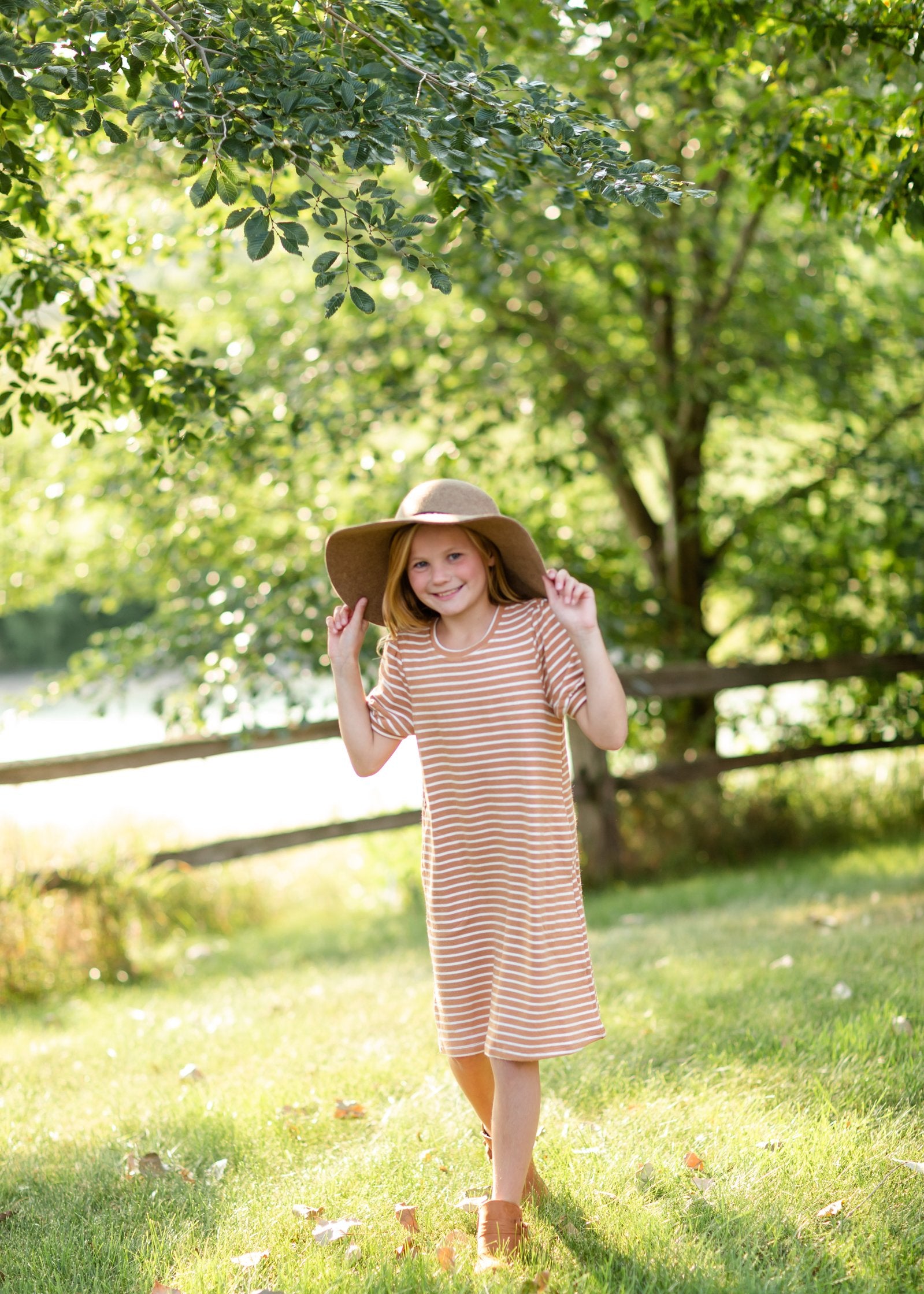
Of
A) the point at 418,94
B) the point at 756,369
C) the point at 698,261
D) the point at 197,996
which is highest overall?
the point at 698,261

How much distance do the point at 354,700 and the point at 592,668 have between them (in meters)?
0.59

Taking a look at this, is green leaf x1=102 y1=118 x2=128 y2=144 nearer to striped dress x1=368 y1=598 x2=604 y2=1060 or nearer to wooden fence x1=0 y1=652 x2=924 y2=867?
striped dress x1=368 y1=598 x2=604 y2=1060

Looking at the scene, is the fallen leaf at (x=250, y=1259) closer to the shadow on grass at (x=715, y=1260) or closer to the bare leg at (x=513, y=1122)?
the bare leg at (x=513, y=1122)

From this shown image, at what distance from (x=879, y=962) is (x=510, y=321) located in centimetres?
425

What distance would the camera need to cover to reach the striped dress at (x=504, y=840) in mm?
2695

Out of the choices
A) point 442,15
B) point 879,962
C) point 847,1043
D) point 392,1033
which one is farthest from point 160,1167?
point 442,15

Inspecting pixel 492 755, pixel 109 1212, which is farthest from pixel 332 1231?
pixel 492 755

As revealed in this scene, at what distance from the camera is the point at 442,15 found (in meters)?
3.33

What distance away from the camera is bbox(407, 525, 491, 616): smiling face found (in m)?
2.82

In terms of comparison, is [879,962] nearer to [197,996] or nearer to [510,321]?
[197,996]

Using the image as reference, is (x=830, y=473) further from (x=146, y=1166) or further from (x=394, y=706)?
(x=146, y=1166)

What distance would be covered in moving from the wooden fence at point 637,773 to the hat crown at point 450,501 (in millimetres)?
3390

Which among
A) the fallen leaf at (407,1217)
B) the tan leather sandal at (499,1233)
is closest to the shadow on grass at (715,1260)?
the tan leather sandal at (499,1233)

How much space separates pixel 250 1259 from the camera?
257 centimetres
